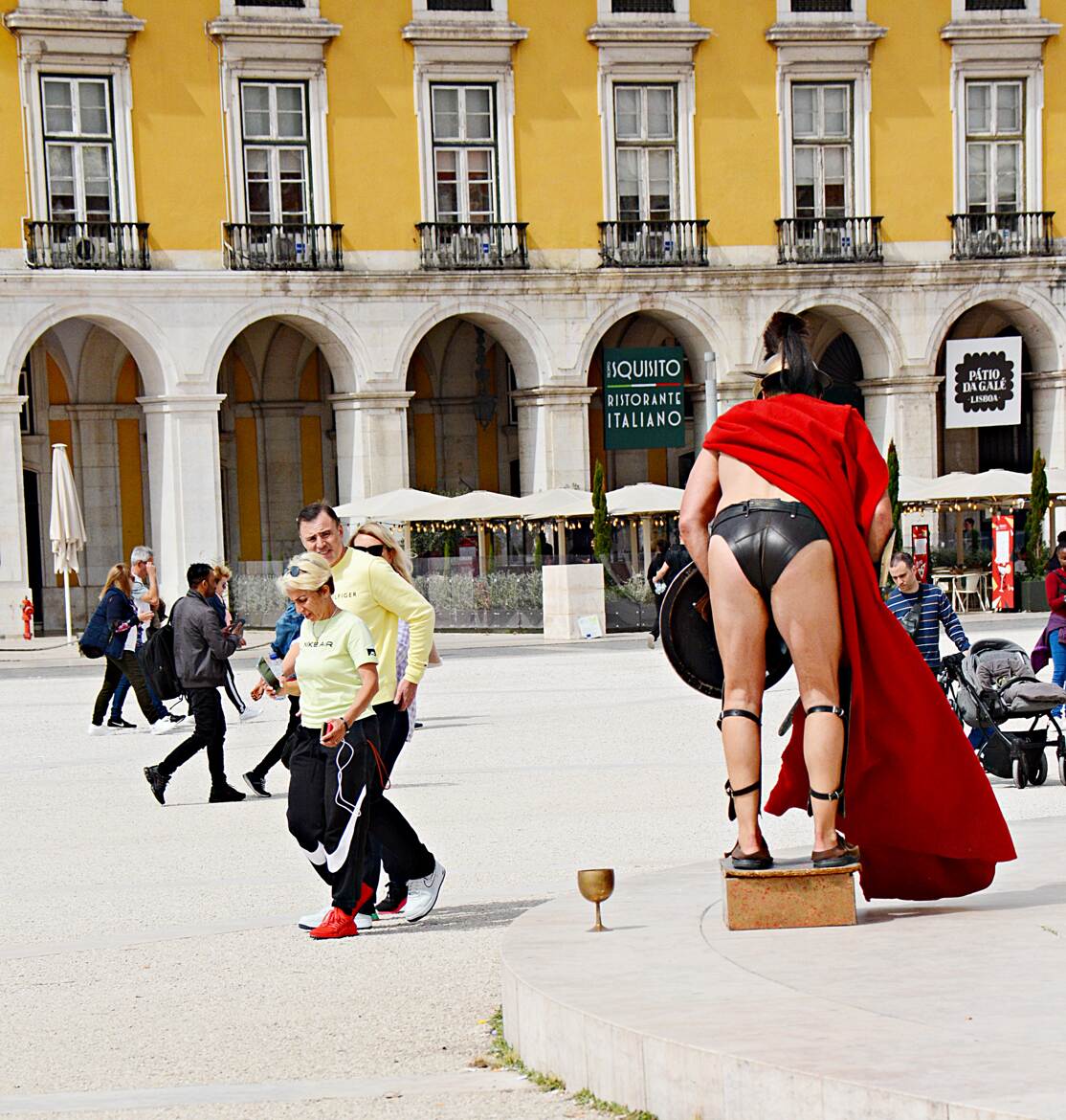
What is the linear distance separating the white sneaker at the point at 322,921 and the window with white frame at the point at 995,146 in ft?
105

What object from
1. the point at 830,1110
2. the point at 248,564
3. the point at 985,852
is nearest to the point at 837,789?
the point at 985,852

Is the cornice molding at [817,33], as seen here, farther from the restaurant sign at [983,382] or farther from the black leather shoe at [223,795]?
the black leather shoe at [223,795]

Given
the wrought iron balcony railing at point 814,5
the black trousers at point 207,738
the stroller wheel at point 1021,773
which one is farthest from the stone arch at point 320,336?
the stroller wheel at point 1021,773

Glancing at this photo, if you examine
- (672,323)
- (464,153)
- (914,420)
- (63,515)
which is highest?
(464,153)

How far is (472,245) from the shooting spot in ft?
118

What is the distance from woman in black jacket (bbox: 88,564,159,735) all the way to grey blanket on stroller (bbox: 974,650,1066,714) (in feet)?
25.5

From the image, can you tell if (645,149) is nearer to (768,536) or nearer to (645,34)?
(645,34)

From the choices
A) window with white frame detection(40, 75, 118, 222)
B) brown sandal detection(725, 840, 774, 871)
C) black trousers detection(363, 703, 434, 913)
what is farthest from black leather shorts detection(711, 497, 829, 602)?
window with white frame detection(40, 75, 118, 222)

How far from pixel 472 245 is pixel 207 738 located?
2399cm

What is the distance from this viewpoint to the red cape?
6.72 meters

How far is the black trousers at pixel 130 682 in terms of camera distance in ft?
58.1

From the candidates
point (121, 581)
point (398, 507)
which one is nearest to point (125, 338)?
point (398, 507)

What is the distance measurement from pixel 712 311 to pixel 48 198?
1173 centimetres

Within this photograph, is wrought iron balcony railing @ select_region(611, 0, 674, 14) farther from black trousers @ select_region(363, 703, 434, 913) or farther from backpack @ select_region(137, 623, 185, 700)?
black trousers @ select_region(363, 703, 434, 913)
